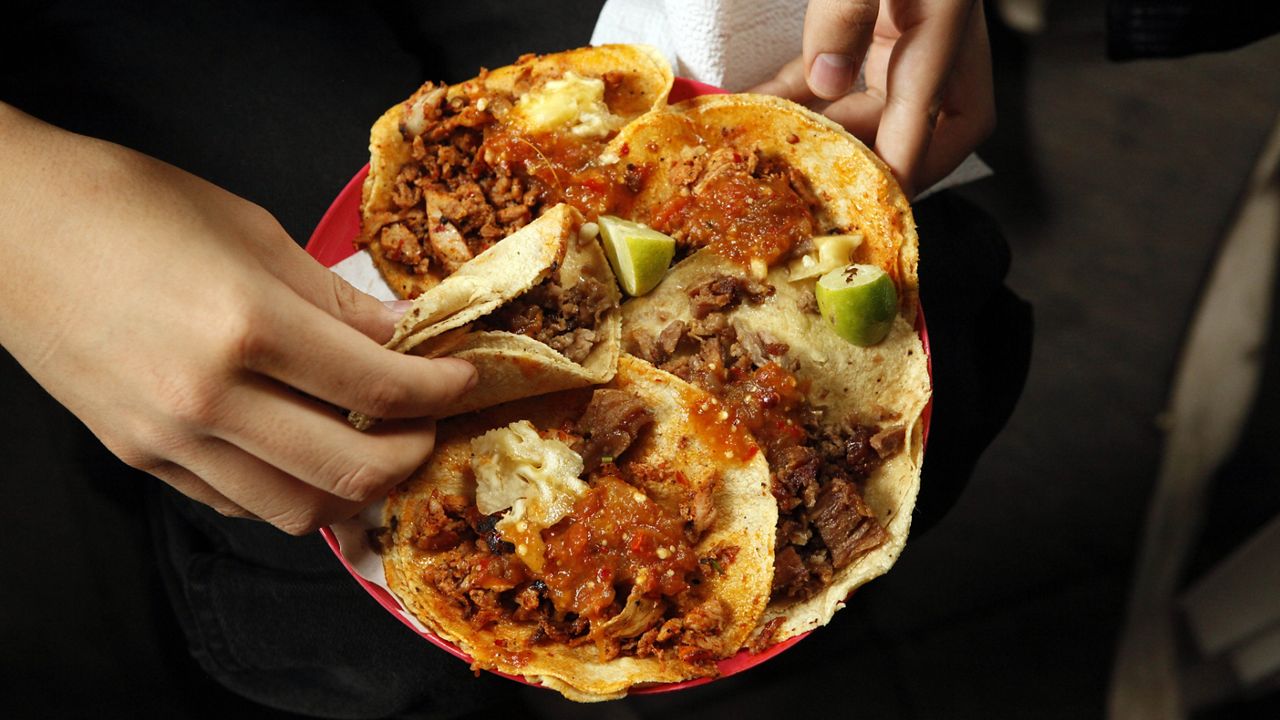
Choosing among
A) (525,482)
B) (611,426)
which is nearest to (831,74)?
(611,426)

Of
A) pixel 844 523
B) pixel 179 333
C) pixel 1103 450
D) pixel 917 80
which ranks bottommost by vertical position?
pixel 1103 450

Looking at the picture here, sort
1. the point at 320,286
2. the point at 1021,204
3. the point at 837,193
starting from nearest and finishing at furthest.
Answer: the point at 320,286 → the point at 837,193 → the point at 1021,204

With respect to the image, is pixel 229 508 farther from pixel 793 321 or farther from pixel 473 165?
pixel 793 321

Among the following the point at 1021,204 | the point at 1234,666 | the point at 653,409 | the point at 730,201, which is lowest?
the point at 1234,666

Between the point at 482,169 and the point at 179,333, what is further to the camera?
the point at 482,169

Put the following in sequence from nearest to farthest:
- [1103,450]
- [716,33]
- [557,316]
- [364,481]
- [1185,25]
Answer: [364,481] < [557,316] < [716,33] < [1185,25] < [1103,450]

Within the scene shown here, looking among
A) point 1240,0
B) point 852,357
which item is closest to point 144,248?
point 852,357

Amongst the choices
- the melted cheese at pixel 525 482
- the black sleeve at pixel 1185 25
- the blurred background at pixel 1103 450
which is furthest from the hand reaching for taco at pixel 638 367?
the black sleeve at pixel 1185 25

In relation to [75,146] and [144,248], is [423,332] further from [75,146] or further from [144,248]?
[75,146]
